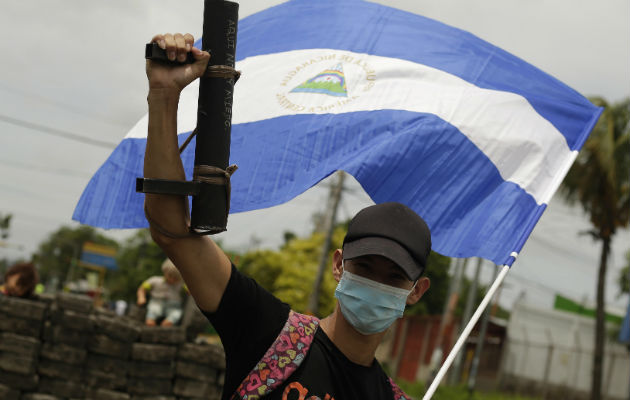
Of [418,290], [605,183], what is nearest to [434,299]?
[605,183]

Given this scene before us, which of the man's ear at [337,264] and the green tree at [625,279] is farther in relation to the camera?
the green tree at [625,279]

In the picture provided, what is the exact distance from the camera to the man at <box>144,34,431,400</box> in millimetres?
1886

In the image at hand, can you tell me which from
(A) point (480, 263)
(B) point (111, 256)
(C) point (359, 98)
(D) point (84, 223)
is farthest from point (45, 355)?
(B) point (111, 256)

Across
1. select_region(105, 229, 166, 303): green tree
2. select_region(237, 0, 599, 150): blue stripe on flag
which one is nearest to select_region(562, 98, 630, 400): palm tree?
select_region(237, 0, 599, 150): blue stripe on flag

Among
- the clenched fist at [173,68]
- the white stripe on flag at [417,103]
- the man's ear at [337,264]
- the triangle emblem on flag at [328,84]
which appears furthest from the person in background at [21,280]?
the clenched fist at [173,68]

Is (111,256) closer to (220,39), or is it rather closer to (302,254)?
(302,254)

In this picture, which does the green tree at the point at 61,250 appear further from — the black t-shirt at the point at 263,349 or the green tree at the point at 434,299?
the black t-shirt at the point at 263,349

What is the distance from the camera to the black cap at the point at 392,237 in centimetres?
232

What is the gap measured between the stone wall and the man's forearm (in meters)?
7.17

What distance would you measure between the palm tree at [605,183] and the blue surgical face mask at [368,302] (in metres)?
20.8

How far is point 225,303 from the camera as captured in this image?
2086mm

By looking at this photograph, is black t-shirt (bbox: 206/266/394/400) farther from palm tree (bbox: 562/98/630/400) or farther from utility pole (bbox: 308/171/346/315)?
utility pole (bbox: 308/171/346/315)

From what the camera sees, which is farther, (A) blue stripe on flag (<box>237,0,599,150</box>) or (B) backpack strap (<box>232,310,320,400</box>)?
(A) blue stripe on flag (<box>237,0,599,150</box>)

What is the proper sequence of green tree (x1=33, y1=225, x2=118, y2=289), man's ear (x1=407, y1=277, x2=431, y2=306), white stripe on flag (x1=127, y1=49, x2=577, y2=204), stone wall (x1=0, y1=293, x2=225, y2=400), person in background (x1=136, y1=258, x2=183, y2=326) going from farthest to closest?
green tree (x1=33, y1=225, x2=118, y2=289), person in background (x1=136, y1=258, x2=183, y2=326), stone wall (x1=0, y1=293, x2=225, y2=400), white stripe on flag (x1=127, y1=49, x2=577, y2=204), man's ear (x1=407, y1=277, x2=431, y2=306)
